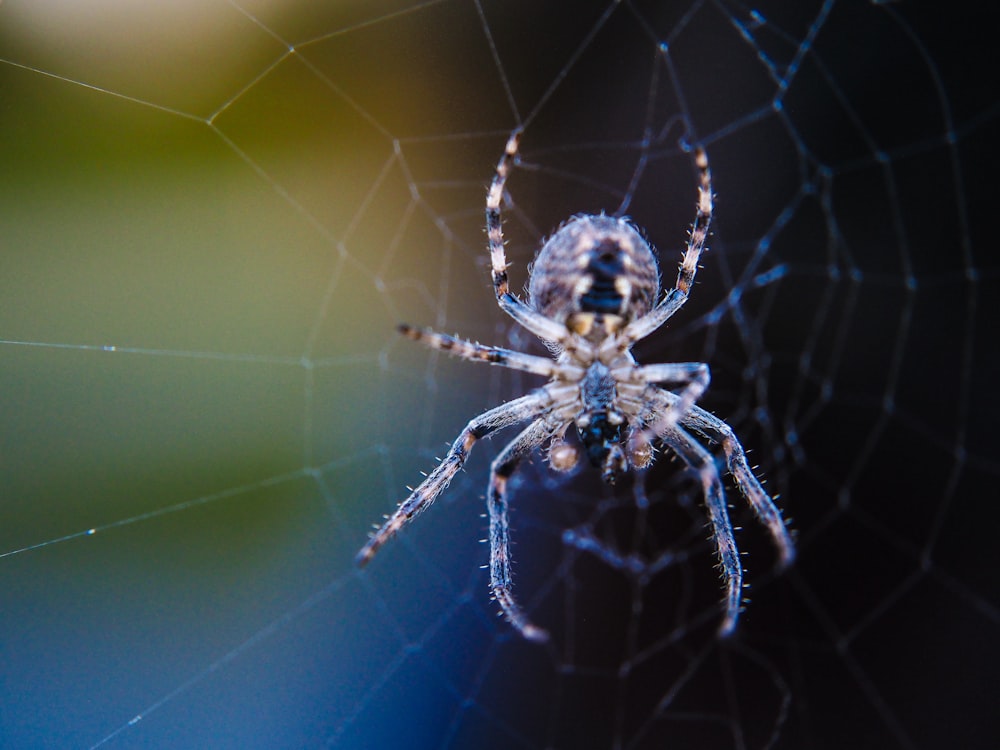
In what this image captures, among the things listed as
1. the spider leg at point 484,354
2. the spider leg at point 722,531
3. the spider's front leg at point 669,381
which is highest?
the spider leg at point 484,354

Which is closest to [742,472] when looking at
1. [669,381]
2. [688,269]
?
[669,381]

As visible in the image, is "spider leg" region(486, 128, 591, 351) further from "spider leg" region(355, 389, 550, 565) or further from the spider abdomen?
"spider leg" region(355, 389, 550, 565)

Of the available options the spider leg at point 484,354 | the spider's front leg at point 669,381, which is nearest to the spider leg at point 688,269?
the spider's front leg at point 669,381

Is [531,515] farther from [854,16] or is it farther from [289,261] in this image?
[854,16]

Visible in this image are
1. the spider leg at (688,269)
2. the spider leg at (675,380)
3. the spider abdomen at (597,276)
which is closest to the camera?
the spider leg at (675,380)

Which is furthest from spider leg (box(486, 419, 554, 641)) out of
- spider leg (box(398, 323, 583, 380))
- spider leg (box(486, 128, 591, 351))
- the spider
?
spider leg (box(486, 128, 591, 351))

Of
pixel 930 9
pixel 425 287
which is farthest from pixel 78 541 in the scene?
pixel 930 9

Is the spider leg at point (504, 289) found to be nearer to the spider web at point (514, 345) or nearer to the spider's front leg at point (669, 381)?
the spider's front leg at point (669, 381)
